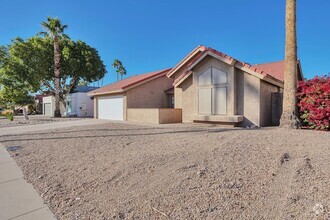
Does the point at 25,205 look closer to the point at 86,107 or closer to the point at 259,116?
the point at 259,116

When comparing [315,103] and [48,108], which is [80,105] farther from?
[315,103]

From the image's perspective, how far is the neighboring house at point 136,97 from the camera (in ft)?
67.8

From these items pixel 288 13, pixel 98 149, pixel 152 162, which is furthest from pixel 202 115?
pixel 152 162

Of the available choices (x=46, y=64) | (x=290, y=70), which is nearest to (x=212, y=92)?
(x=290, y=70)

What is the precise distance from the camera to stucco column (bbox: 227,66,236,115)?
13078mm

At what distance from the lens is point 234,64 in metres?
13.0

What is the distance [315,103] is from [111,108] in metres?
17.4

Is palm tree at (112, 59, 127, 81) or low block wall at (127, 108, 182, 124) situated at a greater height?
palm tree at (112, 59, 127, 81)

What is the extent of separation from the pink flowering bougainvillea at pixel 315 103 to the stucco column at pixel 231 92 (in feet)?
10.6

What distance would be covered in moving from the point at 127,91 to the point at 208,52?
9347 mm

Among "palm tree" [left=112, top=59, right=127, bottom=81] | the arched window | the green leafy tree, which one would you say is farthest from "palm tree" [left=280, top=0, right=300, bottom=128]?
"palm tree" [left=112, top=59, right=127, bottom=81]

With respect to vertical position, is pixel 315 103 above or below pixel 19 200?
above

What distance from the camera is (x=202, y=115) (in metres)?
14.2

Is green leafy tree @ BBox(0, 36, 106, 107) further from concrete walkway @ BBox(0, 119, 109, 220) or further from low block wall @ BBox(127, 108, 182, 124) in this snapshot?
concrete walkway @ BBox(0, 119, 109, 220)
